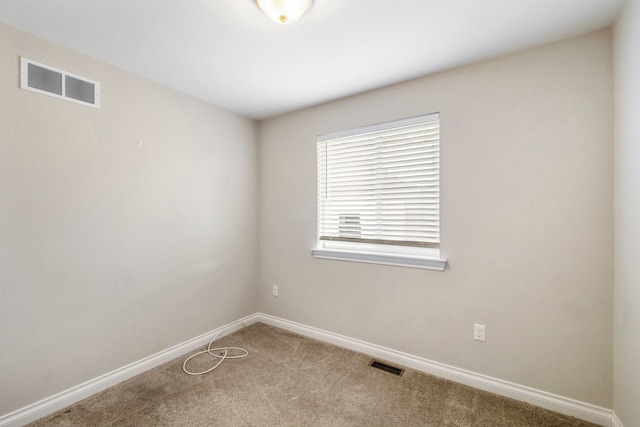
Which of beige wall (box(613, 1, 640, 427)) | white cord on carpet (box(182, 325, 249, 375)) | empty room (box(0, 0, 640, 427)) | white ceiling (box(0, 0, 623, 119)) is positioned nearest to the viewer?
beige wall (box(613, 1, 640, 427))

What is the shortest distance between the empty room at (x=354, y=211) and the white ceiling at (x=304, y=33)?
0.05 feet

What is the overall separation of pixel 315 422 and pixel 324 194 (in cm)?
190

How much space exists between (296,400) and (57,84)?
2.66 metres

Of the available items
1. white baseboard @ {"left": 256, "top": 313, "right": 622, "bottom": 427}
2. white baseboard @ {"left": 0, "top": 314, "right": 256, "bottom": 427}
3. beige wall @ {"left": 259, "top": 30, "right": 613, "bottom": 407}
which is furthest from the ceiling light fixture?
white baseboard @ {"left": 0, "top": 314, "right": 256, "bottom": 427}

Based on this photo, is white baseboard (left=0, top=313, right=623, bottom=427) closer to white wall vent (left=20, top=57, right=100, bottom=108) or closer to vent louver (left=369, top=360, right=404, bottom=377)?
vent louver (left=369, top=360, right=404, bottom=377)

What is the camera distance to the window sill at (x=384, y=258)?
2.18 meters

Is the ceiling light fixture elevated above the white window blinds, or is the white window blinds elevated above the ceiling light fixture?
the ceiling light fixture

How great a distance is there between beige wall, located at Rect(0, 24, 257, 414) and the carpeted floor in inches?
11.5

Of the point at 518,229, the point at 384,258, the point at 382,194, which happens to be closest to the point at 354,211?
the point at 382,194

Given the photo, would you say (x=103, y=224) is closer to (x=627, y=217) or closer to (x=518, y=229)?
(x=518, y=229)

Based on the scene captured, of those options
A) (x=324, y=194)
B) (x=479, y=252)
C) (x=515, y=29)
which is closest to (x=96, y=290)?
(x=324, y=194)

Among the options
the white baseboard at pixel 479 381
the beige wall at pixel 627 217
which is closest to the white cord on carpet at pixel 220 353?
the white baseboard at pixel 479 381

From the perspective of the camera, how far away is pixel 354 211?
8.82ft

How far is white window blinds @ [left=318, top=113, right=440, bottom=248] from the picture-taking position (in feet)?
7.41
